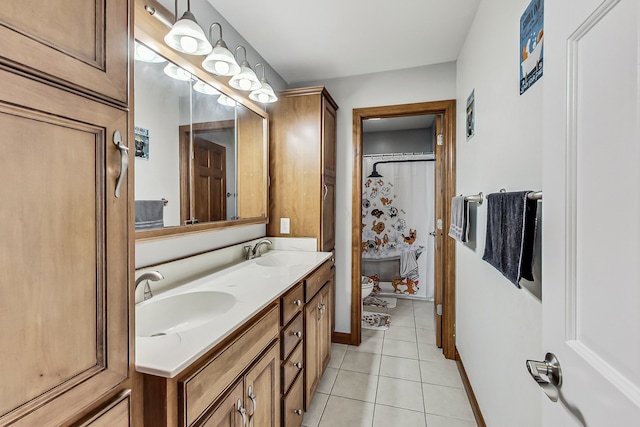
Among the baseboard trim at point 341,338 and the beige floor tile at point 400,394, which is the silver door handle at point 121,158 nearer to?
the beige floor tile at point 400,394


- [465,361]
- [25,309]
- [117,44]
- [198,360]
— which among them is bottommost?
[465,361]

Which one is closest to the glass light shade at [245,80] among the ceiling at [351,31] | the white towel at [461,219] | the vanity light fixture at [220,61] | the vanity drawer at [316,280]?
the vanity light fixture at [220,61]

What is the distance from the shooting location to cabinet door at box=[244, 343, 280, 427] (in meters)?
1.03

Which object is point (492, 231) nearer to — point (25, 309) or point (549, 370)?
point (549, 370)

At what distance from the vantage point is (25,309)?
1.55 feet

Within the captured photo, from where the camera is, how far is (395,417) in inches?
67.9

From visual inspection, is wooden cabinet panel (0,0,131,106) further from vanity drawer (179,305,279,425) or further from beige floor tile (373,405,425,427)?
beige floor tile (373,405,425,427)

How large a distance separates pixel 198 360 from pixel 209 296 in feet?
1.70

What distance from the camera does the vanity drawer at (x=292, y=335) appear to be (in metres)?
1.34

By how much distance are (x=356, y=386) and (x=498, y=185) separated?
5.24ft

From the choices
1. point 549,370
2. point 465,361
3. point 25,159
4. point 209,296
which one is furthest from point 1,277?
point 465,361

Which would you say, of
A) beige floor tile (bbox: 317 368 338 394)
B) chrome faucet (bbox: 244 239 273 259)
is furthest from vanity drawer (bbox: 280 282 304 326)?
beige floor tile (bbox: 317 368 338 394)

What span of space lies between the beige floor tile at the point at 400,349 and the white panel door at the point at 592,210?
1.95 m

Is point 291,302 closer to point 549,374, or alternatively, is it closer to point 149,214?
point 149,214
